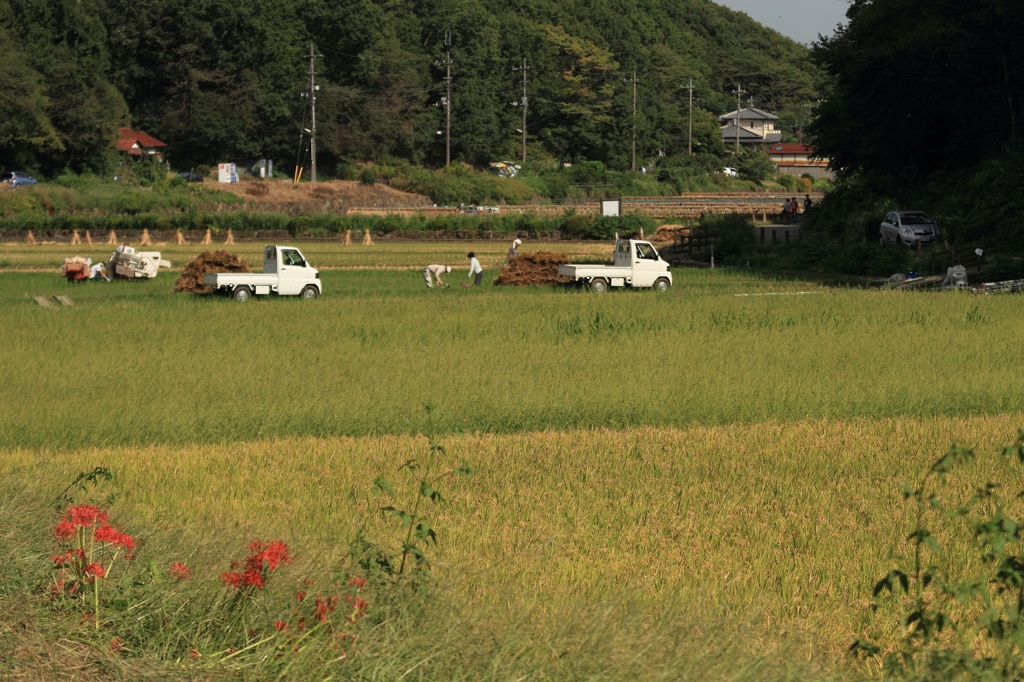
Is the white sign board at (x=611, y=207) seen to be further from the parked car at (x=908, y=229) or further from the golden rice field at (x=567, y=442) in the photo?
the golden rice field at (x=567, y=442)

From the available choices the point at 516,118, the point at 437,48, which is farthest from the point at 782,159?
the point at 437,48

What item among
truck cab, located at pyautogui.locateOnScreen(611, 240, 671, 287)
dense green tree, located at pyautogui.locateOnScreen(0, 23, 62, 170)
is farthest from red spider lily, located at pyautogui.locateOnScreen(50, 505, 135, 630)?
dense green tree, located at pyautogui.locateOnScreen(0, 23, 62, 170)

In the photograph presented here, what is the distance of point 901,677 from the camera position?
23.7 ft

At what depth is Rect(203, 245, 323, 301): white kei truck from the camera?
36188mm

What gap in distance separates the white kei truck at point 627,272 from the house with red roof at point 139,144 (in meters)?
72.0

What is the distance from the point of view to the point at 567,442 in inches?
617

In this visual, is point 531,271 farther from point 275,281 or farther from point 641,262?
point 275,281

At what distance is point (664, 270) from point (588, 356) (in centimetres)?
1649

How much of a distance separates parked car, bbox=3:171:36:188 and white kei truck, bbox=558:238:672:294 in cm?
5791

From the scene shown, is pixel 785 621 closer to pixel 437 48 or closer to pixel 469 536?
pixel 469 536

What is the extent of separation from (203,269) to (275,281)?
328cm

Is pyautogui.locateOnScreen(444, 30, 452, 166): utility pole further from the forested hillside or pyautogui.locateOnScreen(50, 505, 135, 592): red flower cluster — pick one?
pyautogui.locateOnScreen(50, 505, 135, 592): red flower cluster

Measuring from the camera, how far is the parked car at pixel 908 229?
Answer: 48188 mm

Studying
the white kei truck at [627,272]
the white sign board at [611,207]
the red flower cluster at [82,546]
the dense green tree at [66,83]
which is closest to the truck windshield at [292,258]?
the white kei truck at [627,272]
